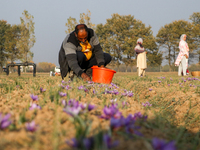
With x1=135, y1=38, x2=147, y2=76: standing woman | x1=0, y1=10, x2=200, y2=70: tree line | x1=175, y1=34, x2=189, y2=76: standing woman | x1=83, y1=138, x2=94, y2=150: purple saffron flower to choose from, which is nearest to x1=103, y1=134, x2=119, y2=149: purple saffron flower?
x1=83, y1=138, x2=94, y2=150: purple saffron flower

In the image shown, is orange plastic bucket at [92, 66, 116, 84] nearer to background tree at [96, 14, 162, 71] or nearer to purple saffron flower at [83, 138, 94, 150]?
purple saffron flower at [83, 138, 94, 150]

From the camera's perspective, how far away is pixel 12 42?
33.6 metres

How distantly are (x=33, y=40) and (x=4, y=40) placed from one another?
10618mm

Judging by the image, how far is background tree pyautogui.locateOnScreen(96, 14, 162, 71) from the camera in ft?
121

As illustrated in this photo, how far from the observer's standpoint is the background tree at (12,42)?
3369cm

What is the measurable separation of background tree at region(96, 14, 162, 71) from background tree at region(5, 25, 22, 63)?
17.1 metres

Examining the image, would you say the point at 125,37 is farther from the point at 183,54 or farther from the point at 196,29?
the point at 183,54

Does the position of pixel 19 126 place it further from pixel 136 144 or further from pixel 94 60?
pixel 94 60

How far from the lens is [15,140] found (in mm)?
967

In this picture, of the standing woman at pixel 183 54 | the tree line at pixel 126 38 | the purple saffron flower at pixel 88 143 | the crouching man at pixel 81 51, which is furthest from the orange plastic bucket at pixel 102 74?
the tree line at pixel 126 38

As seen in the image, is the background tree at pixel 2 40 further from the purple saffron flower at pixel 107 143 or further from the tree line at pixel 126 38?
the purple saffron flower at pixel 107 143

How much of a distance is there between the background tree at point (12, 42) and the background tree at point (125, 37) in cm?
1705

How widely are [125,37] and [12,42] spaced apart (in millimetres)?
22242

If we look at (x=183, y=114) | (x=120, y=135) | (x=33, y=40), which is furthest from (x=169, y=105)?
(x=33, y=40)
